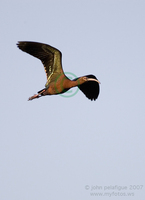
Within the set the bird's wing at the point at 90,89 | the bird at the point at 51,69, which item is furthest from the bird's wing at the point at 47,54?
the bird's wing at the point at 90,89

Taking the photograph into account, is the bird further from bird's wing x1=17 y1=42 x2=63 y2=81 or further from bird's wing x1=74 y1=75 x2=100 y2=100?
bird's wing x1=74 y1=75 x2=100 y2=100

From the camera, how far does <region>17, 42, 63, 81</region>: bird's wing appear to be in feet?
66.5

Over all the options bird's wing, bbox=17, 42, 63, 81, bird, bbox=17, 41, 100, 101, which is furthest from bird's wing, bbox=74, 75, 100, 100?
bird's wing, bbox=17, 42, 63, 81

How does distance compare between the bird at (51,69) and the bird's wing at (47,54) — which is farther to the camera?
the bird's wing at (47,54)

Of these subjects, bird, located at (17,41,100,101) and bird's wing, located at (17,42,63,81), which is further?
bird's wing, located at (17,42,63,81)

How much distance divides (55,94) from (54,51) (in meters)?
1.93

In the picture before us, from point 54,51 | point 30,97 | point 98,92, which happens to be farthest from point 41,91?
point 98,92

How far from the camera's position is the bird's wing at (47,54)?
20266 millimetres

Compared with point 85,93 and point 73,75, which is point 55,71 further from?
point 85,93

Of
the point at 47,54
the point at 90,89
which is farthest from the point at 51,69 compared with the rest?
the point at 90,89

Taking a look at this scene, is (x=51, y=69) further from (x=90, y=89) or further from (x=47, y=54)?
(x=90, y=89)

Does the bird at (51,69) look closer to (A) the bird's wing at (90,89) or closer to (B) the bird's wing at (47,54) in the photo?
(B) the bird's wing at (47,54)

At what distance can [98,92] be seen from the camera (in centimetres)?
2352

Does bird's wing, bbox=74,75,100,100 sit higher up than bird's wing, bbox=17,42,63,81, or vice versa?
bird's wing, bbox=17,42,63,81
